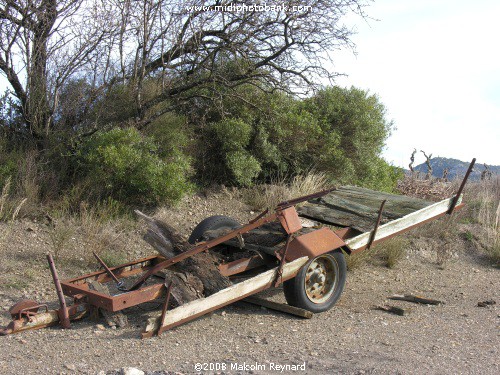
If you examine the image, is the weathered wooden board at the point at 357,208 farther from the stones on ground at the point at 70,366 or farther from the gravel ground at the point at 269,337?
the stones on ground at the point at 70,366

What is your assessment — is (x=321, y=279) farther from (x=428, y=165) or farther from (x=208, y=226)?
(x=428, y=165)

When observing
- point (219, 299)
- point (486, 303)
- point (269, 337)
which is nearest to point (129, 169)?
point (219, 299)

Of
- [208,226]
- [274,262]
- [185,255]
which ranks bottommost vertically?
[274,262]

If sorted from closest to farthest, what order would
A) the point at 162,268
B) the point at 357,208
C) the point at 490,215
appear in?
1. the point at 162,268
2. the point at 357,208
3. the point at 490,215

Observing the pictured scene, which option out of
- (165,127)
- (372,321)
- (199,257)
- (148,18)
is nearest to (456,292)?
(372,321)

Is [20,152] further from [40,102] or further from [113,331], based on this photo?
[113,331]

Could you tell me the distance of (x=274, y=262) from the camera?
6.26 m

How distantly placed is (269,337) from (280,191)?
17.8ft

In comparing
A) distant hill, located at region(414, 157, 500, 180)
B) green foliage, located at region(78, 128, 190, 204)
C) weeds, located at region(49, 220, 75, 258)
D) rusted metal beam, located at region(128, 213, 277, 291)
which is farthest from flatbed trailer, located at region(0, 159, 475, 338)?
distant hill, located at region(414, 157, 500, 180)

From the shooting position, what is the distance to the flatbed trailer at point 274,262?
16.8 feet

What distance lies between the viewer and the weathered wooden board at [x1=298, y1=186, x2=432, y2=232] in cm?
686

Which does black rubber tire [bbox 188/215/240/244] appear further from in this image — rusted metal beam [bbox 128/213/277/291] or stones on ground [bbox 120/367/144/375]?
stones on ground [bbox 120/367/144/375]

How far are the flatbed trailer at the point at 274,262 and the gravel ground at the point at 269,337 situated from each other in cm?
20

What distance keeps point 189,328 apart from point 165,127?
221 inches
